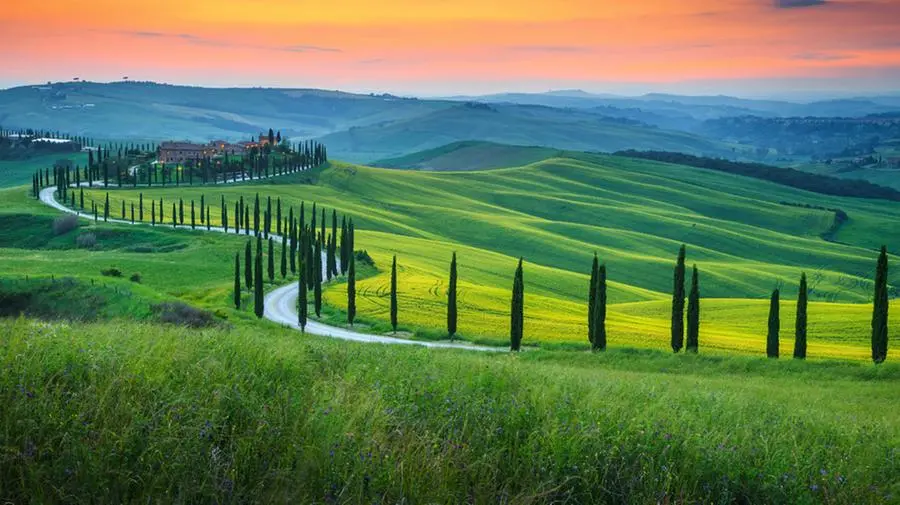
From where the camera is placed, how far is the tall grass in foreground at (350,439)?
34.1ft

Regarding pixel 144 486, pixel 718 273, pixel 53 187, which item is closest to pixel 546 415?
pixel 144 486

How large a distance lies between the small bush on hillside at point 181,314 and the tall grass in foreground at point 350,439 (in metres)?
38.1

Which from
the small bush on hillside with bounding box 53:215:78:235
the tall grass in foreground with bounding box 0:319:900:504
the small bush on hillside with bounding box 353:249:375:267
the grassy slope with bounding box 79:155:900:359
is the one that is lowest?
the grassy slope with bounding box 79:155:900:359

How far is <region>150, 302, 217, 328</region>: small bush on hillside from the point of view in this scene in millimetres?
52281

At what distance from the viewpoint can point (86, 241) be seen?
121312 millimetres

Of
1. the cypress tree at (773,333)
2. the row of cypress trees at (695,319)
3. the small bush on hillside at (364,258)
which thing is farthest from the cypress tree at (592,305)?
the small bush on hillside at (364,258)

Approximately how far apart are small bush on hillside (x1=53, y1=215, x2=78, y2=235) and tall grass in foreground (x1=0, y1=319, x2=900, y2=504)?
12727 centimetres

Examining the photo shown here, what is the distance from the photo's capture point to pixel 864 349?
70.0 meters

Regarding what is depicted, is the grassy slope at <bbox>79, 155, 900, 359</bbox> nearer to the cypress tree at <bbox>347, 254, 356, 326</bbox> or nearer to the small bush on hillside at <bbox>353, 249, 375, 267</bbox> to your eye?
the small bush on hillside at <bbox>353, 249, 375, 267</bbox>

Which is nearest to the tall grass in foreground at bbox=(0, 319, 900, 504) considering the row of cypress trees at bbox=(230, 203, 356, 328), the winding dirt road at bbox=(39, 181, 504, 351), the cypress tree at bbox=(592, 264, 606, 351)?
the winding dirt road at bbox=(39, 181, 504, 351)

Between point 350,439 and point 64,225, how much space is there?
13488 centimetres

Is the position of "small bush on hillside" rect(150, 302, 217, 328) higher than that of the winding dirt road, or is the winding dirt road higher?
"small bush on hillside" rect(150, 302, 217, 328)

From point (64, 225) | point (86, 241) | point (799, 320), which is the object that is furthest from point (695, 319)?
point (64, 225)

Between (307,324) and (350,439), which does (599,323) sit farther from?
(350,439)
